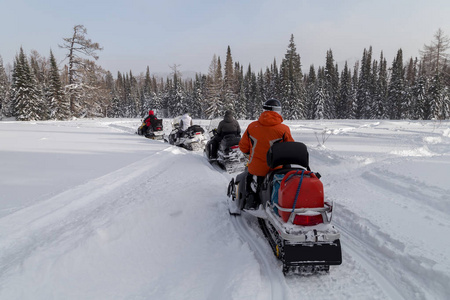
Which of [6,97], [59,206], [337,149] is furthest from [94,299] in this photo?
[6,97]

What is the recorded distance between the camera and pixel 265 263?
274 centimetres

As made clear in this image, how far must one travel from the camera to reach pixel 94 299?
82.2 inches

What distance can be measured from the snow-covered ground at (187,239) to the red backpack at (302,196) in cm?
58

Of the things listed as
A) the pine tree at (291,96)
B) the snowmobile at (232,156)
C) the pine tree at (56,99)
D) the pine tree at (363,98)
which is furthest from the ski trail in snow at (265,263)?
the pine tree at (363,98)

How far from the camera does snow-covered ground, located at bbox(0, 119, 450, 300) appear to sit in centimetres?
226

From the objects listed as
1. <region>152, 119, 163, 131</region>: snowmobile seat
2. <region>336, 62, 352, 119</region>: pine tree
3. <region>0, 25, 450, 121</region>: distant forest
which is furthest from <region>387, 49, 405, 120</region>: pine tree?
<region>152, 119, 163, 131</region>: snowmobile seat

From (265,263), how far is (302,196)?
864 millimetres

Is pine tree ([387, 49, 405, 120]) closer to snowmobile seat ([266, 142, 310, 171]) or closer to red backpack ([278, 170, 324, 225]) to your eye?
snowmobile seat ([266, 142, 310, 171])

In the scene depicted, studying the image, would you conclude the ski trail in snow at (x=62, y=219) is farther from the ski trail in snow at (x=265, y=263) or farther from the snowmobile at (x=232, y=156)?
the snowmobile at (x=232, y=156)

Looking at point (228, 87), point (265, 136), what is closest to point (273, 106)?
A: point (265, 136)

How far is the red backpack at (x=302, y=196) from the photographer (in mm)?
2498

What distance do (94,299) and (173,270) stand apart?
73 cm

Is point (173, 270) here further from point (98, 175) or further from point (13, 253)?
point (98, 175)

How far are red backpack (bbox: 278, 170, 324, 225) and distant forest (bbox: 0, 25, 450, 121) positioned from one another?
1704 centimetres
